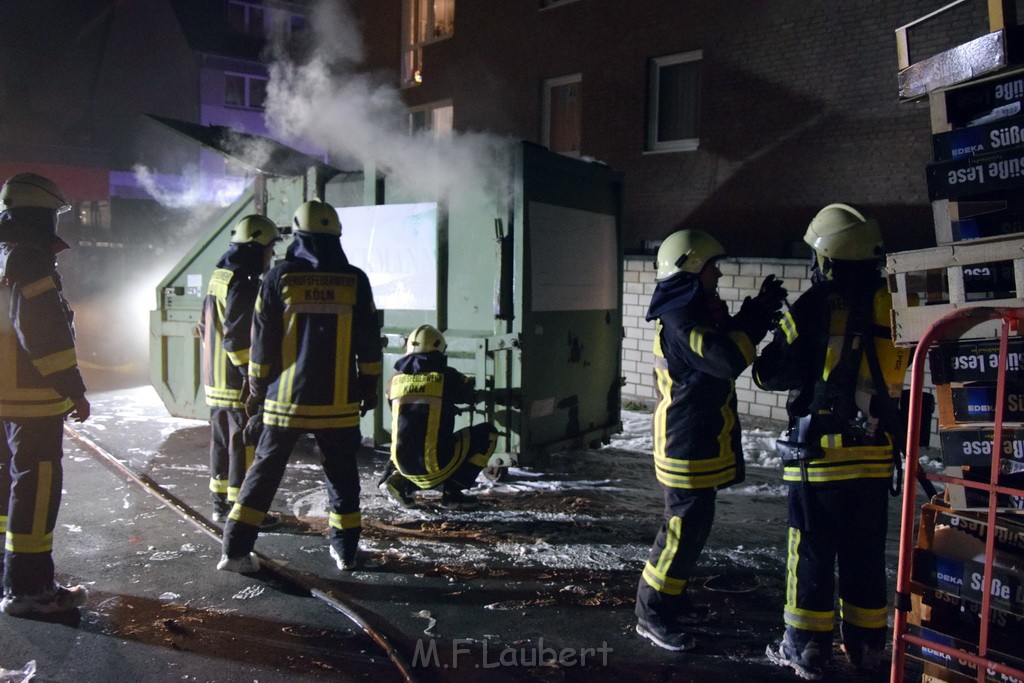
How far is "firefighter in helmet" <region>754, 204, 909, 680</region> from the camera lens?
3209mm

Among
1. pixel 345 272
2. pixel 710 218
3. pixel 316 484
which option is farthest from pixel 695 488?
pixel 710 218

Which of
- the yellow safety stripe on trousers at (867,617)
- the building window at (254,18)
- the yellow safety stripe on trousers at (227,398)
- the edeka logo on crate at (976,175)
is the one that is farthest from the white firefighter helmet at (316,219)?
the building window at (254,18)

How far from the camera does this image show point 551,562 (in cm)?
460

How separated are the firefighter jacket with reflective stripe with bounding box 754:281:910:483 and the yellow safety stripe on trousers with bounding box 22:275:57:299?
345 centimetres

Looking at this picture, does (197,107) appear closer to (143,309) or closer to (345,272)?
(143,309)

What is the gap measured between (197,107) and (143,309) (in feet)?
59.9

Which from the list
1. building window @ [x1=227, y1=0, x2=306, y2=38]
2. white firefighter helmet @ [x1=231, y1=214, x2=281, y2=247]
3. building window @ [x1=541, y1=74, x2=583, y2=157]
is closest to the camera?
white firefighter helmet @ [x1=231, y1=214, x2=281, y2=247]

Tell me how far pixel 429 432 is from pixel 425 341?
653mm

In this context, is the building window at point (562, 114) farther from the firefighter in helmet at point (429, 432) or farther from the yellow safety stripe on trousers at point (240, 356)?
Answer: the yellow safety stripe on trousers at point (240, 356)

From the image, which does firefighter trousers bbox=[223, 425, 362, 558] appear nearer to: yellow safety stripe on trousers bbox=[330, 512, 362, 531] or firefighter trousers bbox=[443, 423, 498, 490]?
yellow safety stripe on trousers bbox=[330, 512, 362, 531]

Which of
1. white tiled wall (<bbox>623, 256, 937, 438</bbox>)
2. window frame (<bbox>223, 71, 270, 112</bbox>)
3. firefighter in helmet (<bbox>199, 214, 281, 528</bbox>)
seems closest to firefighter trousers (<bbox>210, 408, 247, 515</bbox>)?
firefighter in helmet (<bbox>199, 214, 281, 528</bbox>)

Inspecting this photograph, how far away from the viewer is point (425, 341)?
5441 millimetres

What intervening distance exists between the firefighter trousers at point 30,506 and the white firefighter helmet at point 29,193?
1084mm

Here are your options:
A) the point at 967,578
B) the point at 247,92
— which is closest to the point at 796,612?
the point at 967,578
